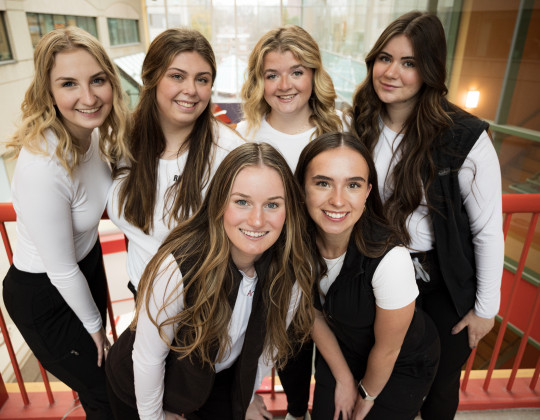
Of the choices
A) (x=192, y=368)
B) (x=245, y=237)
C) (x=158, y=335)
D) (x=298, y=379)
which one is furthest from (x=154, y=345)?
(x=298, y=379)

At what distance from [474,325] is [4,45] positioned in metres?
10.9

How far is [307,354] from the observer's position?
79.2 inches

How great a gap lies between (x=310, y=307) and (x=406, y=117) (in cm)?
101

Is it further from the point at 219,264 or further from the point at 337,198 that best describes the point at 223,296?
the point at 337,198

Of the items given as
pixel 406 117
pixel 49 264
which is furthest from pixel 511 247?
pixel 49 264

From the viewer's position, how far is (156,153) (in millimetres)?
1835

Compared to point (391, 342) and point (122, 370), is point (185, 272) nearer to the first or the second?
point (122, 370)

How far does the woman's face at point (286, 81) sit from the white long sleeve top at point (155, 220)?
48cm

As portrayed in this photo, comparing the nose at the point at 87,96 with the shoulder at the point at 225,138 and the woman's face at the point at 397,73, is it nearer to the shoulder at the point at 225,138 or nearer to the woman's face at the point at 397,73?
the shoulder at the point at 225,138

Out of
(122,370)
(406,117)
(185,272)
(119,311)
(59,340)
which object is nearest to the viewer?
(185,272)

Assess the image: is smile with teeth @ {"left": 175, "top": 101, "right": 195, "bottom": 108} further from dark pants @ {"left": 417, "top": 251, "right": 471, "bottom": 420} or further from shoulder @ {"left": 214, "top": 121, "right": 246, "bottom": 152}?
dark pants @ {"left": 417, "top": 251, "right": 471, "bottom": 420}

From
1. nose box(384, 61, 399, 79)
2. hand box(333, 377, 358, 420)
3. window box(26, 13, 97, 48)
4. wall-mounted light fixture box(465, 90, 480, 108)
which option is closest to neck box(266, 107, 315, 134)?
nose box(384, 61, 399, 79)

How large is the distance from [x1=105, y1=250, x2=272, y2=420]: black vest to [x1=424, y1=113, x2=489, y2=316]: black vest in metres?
0.80

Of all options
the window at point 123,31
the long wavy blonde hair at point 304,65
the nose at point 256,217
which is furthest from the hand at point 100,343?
the window at point 123,31
